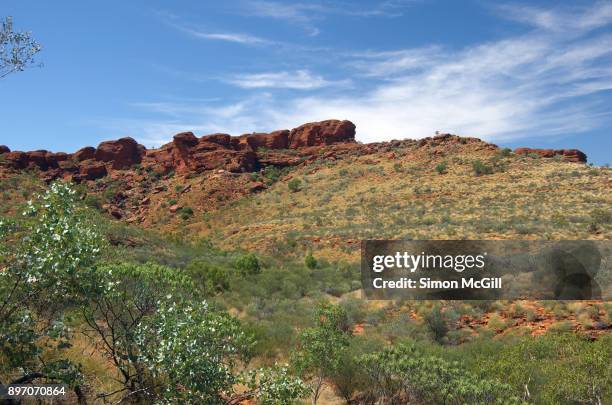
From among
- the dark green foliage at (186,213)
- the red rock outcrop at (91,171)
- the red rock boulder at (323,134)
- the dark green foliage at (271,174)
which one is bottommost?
the dark green foliage at (186,213)

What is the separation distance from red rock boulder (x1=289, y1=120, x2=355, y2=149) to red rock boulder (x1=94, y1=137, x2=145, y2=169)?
86.4 feet

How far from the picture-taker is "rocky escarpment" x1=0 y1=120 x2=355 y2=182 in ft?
217

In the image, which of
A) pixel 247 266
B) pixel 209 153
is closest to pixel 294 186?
pixel 209 153

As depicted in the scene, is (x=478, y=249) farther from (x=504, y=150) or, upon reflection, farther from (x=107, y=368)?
(x=504, y=150)

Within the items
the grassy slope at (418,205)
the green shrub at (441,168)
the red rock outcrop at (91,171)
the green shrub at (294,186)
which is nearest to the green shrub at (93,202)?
the grassy slope at (418,205)

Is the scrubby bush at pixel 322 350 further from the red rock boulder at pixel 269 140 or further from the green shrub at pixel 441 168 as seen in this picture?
the red rock boulder at pixel 269 140

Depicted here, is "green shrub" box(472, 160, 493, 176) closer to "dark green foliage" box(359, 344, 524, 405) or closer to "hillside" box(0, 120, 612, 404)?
"hillside" box(0, 120, 612, 404)

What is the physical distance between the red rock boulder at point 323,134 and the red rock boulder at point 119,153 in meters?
26.3

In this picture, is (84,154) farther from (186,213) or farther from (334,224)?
(334,224)

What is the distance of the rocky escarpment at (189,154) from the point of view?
217 ft

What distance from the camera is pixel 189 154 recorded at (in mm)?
67688

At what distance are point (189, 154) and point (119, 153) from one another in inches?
641

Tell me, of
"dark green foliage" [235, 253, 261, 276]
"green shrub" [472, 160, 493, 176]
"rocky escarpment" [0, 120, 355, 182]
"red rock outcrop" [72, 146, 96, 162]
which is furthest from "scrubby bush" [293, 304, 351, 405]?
"red rock outcrop" [72, 146, 96, 162]

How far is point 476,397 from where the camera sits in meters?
7.73
